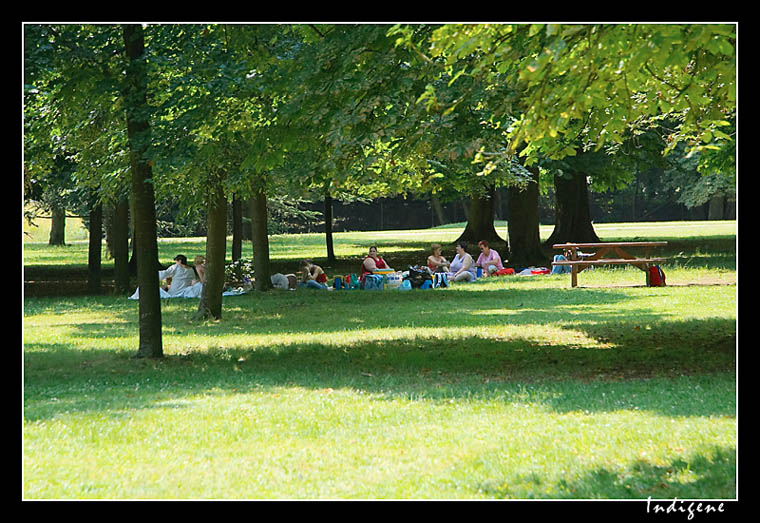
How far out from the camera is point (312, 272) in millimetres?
24297

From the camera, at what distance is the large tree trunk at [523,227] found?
29.0 m

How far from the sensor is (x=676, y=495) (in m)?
5.86

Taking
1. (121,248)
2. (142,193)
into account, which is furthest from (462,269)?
(142,193)

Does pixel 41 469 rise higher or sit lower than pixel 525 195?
lower

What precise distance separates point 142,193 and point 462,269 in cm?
1411

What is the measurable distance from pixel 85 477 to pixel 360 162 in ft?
23.7

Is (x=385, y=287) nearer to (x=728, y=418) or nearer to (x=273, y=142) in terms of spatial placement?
(x=273, y=142)

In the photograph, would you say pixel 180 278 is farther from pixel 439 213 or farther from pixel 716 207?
pixel 716 207

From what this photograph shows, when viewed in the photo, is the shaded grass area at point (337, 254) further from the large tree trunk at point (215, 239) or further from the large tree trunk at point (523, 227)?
the large tree trunk at point (215, 239)

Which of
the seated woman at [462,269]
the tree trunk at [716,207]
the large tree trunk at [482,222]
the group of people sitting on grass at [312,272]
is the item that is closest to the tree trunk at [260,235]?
the group of people sitting on grass at [312,272]

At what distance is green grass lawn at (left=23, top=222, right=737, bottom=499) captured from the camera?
6.18 m

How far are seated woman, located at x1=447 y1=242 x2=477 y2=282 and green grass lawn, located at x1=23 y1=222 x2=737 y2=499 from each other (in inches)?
268

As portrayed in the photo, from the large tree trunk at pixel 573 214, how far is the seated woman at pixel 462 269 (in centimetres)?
808

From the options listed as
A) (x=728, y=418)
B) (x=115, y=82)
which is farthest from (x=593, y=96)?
(x=115, y=82)
